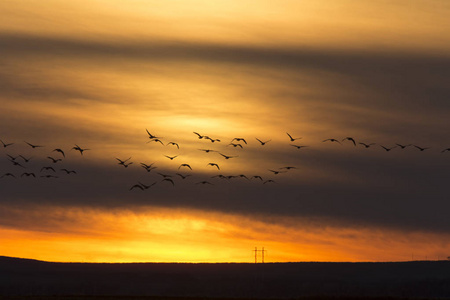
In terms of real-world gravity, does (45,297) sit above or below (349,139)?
below

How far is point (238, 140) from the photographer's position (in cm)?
10812

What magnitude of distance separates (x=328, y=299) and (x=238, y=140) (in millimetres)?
41019

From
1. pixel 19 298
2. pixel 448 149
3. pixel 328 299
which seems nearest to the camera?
pixel 448 149

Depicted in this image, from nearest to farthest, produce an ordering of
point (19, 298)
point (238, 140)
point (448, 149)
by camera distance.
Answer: point (448, 149) < point (238, 140) < point (19, 298)

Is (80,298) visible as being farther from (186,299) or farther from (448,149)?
(448,149)

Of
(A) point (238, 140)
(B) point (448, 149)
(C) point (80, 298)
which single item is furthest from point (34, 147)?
(B) point (448, 149)

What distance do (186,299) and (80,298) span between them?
1461 centimetres

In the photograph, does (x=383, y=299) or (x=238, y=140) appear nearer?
(x=238, y=140)

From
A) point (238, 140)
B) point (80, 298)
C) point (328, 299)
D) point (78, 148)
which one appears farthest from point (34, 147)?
point (328, 299)

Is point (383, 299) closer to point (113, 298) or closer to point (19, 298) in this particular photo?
point (113, 298)

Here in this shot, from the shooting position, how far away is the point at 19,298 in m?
130

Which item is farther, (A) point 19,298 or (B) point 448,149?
(A) point 19,298

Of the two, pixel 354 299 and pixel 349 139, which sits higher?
pixel 349 139

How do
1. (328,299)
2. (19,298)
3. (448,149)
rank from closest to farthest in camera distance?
(448,149) → (19,298) → (328,299)
